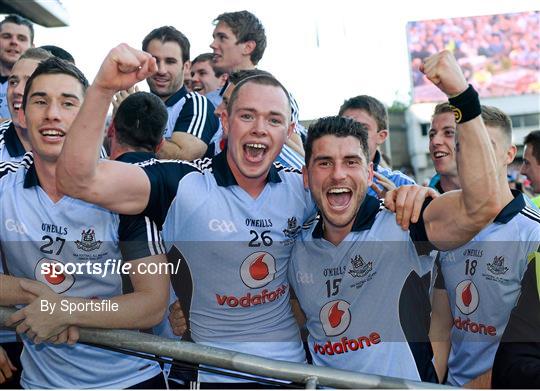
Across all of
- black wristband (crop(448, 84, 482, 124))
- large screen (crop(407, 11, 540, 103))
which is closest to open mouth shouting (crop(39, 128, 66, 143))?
black wristband (crop(448, 84, 482, 124))

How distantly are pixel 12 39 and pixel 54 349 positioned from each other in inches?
137

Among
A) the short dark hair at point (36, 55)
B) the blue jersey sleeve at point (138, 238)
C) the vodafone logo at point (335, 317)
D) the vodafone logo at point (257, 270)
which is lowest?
the vodafone logo at point (335, 317)

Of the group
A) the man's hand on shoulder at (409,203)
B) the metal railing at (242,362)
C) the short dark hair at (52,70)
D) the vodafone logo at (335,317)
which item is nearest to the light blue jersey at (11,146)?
the short dark hair at (52,70)

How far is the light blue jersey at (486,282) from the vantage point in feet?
10.2

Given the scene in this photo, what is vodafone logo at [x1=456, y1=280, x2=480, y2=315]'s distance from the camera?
3168 mm

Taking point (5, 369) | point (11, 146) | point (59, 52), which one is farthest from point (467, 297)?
point (59, 52)

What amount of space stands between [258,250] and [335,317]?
428mm

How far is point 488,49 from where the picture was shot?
43.3m

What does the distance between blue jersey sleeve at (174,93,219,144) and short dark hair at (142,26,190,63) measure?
540 millimetres

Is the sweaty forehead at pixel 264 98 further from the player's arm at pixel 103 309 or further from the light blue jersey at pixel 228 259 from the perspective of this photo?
the player's arm at pixel 103 309

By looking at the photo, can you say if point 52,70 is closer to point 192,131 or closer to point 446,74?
point 192,131

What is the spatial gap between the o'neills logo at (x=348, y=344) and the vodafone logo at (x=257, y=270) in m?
0.37

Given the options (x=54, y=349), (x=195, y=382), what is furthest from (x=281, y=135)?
(x=54, y=349)

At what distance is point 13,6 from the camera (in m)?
14.8
